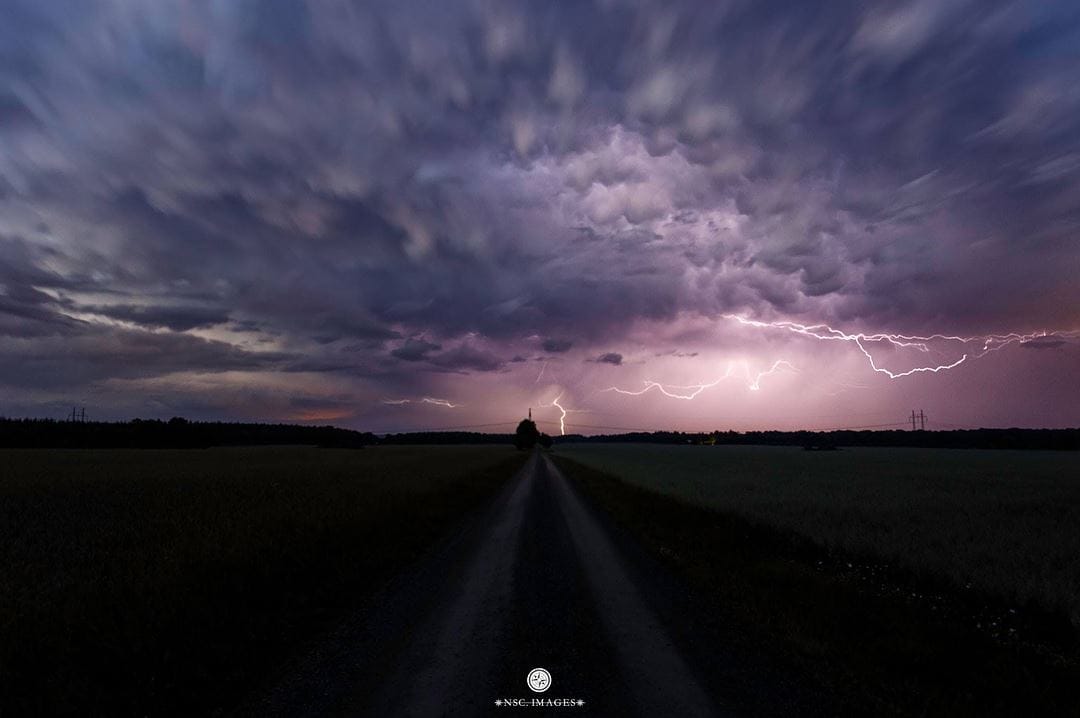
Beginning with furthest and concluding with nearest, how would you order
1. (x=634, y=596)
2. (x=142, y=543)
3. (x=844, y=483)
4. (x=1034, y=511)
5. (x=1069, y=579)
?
(x=844, y=483) → (x=1034, y=511) → (x=142, y=543) → (x=1069, y=579) → (x=634, y=596)

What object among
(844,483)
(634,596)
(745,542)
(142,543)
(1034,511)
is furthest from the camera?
(844,483)

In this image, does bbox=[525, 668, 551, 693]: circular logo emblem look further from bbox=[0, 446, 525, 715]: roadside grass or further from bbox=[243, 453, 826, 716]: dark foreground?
bbox=[0, 446, 525, 715]: roadside grass

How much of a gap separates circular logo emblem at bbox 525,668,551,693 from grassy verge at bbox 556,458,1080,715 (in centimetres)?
298

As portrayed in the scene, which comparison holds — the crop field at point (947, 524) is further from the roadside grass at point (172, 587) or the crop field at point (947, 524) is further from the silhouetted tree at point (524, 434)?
the silhouetted tree at point (524, 434)

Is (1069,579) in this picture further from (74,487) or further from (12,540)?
(74,487)

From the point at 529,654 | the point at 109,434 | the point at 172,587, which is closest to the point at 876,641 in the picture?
the point at 529,654

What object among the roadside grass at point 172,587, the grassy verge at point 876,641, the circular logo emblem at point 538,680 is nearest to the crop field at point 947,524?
the grassy verge at point 876,641

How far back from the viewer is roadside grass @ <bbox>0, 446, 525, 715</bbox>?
572 centimetres

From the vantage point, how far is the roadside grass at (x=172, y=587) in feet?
18.8

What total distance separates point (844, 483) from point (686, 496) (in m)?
14.4

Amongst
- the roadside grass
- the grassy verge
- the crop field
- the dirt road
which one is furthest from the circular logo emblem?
the crop field

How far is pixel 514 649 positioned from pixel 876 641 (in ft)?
16.5

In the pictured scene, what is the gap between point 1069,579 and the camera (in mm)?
10328

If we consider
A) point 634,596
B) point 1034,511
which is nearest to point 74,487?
point 634,596
